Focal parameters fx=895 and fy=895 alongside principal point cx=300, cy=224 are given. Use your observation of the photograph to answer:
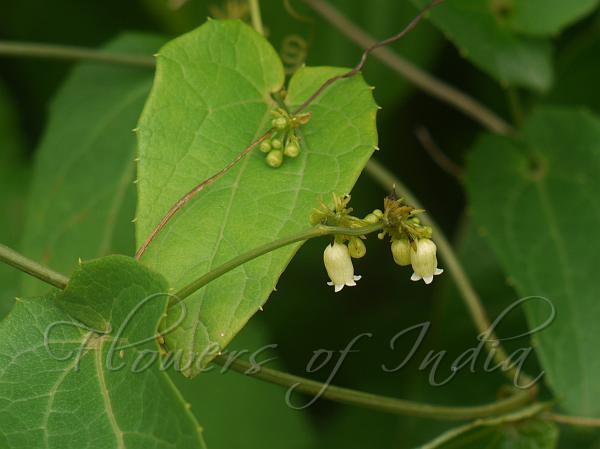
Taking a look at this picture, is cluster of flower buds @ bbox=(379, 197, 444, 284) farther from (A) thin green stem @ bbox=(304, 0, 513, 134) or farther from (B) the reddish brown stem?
(A) thin green stem @ bbox=(304, 0, 513, 134)

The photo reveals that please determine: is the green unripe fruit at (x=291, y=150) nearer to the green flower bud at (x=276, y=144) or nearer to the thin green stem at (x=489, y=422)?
the green flower bud at (x=276, y=144)

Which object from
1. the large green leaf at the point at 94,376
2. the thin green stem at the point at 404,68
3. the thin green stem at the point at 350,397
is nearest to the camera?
the large green leaf at the point at 94,376

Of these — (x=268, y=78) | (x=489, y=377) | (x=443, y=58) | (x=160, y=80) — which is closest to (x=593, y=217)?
(x=489, y=377)

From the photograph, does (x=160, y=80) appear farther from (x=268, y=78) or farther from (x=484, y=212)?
(x=484, y=212)

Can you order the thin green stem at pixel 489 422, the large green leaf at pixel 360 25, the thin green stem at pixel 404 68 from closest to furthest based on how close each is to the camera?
the thin green stem at pixel 489 422
the thin green stem at pixel 404 68
the large green leaf at pixel 360 25

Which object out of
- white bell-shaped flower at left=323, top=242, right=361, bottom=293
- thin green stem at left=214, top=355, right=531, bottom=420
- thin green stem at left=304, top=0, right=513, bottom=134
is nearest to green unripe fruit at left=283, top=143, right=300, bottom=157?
white bell-shaped flower at left=323, top=242, right=361, bottom=293

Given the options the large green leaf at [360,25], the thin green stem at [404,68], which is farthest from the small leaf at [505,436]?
the large green leaf at [360,25]
